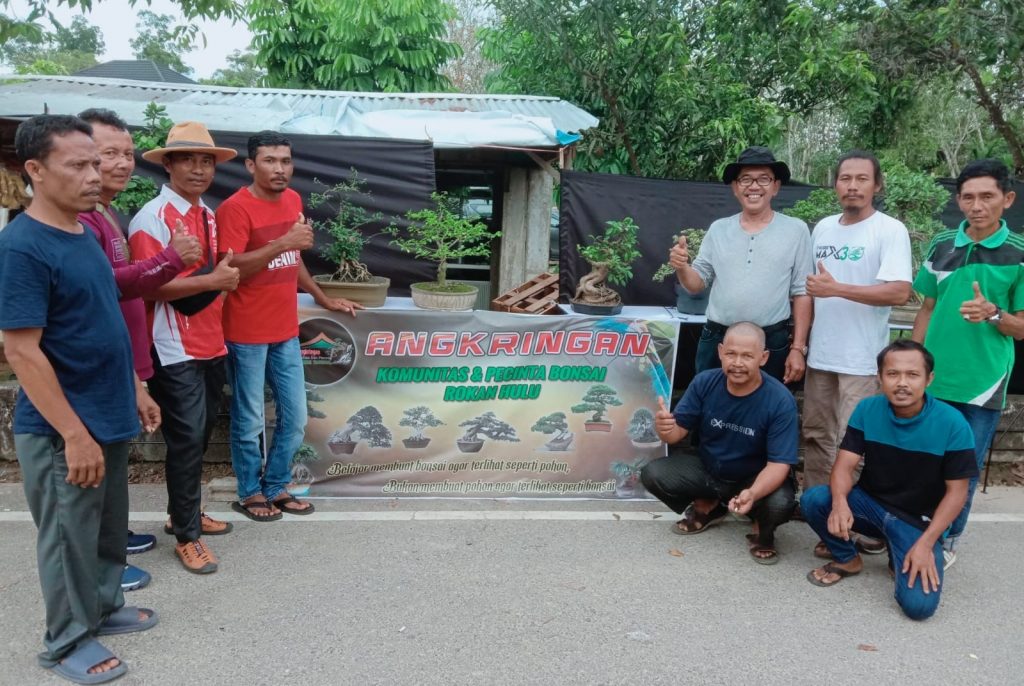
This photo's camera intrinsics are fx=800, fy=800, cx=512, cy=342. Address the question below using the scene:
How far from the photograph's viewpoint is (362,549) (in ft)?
12.6

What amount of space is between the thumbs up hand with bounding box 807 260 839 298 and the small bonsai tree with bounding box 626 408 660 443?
1.22m

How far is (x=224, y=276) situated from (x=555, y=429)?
6.82 feet

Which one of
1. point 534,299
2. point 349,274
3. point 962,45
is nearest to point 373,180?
point 349,274

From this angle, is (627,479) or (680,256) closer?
(680,256)

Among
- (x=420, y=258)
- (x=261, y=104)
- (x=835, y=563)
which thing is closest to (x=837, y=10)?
(x=420, y=258)

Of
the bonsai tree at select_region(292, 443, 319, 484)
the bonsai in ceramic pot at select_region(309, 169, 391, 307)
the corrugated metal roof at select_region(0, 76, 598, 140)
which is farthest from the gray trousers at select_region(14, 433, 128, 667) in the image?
the corrugated metal roof at select_region(0, 76, 598, 140)

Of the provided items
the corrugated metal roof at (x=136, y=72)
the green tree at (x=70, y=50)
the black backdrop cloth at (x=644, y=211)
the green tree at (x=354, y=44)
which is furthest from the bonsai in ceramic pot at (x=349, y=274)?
the green tree at (x=70, y=50)

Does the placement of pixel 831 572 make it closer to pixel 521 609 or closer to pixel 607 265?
pixel 521 609

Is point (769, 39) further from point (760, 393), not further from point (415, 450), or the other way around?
point (415, 450)

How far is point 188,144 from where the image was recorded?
3570mm

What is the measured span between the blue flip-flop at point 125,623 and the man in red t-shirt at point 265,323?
42.8 inches

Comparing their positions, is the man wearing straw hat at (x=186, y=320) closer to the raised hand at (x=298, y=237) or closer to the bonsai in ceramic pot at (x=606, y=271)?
the raised hand at (x=298, y=237)

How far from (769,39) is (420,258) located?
13.6 feet

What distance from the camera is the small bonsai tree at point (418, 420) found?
15.1 feet
